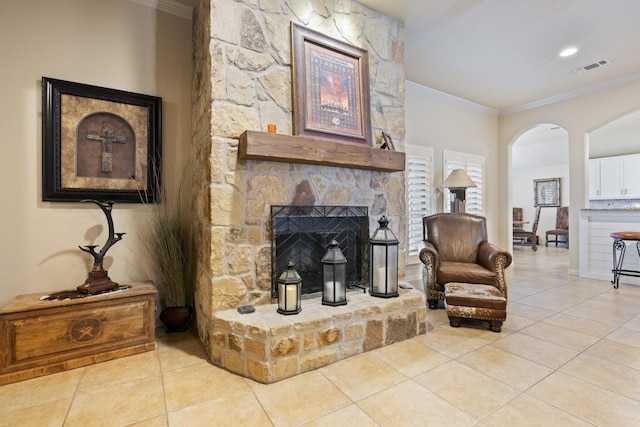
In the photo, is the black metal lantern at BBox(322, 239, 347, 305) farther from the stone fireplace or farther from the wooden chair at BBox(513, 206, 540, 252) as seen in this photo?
the wooden chair at BBox(513, 206, 540, 252)

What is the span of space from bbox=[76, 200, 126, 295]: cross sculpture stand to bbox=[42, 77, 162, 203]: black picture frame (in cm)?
22

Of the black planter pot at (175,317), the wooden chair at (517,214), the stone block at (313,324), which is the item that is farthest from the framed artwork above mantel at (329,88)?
the wooden chair at (517,214)

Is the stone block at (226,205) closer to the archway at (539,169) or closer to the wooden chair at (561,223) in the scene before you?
the archway at (539,169)

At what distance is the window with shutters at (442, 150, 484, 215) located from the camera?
4742mm

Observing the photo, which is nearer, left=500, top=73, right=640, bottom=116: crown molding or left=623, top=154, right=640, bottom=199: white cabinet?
left=500, top=73, right=640, bottom=116: crown molding

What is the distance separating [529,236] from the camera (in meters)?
7.68

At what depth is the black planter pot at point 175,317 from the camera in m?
2.51

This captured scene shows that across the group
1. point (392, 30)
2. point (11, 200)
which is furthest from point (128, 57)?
point (392, 30)

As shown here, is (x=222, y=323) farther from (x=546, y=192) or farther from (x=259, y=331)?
(x=546, y=192)

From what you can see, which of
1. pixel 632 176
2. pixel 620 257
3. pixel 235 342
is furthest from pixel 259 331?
pixel 632 176

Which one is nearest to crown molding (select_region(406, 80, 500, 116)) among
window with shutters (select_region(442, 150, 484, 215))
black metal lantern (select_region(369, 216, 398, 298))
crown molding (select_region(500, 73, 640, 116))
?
crown molding (select_region(500, 73, 640, 116))

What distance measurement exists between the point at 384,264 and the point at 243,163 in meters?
1.40

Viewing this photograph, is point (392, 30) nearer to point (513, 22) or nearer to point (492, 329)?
point (513, 22)

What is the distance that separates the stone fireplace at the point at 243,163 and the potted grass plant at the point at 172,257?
0.57 ft
